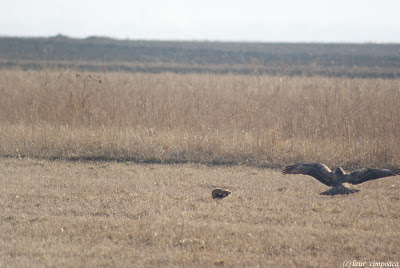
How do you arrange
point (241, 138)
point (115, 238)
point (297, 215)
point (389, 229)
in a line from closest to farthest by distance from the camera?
point (115, 238)
point (389, 229)
point (297, 215)
point (241, 138)

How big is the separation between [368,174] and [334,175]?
43 cm

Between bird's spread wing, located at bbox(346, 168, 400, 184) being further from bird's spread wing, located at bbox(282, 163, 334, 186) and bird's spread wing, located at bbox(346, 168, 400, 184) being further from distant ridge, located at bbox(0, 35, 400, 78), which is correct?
distant ridge, located at bbox(0, 35, 400, 78)

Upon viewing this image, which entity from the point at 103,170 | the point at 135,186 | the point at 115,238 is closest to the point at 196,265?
the point at 115,238

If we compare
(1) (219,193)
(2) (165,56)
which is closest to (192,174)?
(1) (219,193)

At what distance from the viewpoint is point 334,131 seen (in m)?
8.84

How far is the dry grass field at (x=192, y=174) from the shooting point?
421 cm

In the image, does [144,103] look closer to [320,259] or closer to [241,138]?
[241,138]

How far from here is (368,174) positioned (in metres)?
5.52

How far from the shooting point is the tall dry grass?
313 inches

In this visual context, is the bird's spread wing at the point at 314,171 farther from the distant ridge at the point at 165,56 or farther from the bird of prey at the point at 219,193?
the distant ridge at the point at 165,56

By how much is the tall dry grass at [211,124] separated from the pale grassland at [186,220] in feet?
2.97

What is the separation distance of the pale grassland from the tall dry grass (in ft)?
2.97

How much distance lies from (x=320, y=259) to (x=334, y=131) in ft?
17.2

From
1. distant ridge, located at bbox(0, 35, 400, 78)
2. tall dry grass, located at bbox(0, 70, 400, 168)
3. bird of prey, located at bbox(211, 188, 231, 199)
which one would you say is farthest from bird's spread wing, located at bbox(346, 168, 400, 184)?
distant ridge, located at bbox(0, 35, 400, 78)
